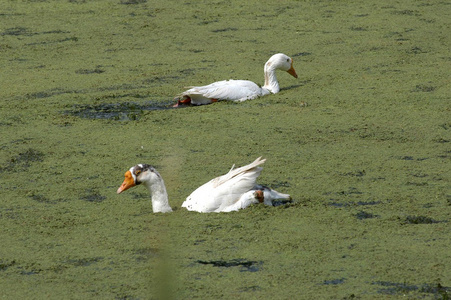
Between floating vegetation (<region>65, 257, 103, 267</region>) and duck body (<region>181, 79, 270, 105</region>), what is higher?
duck body (<region>181, 79, 270, 105</region>)

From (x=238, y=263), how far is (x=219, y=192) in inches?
27.6

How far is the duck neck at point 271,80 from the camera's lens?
7.34m

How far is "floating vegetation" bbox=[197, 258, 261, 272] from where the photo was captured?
150 inches

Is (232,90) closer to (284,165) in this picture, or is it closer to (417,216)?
(284,165)

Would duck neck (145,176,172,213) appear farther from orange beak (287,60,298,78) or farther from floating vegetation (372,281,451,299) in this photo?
orange beak (287,60,298,78)

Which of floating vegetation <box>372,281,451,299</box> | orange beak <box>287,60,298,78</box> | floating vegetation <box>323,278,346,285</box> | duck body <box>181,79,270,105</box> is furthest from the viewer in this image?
orange beak <box>287,60,298,78</box>

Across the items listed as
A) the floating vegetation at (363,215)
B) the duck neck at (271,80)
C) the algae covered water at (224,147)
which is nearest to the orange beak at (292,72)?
the algae covered water at (224,147)

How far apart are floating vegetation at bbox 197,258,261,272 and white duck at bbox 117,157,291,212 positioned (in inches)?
24.3

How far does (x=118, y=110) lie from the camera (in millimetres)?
6832

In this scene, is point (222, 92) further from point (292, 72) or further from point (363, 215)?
point (363, 215)

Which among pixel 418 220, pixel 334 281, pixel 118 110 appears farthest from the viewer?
pixel 118 110

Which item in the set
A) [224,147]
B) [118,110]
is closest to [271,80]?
[118,110]

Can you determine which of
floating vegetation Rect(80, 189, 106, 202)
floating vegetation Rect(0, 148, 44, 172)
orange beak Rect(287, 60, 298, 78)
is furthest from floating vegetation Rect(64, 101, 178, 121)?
floating vegetation Rect(80, 189, 106, 202)

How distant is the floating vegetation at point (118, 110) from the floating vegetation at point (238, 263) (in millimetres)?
2831
